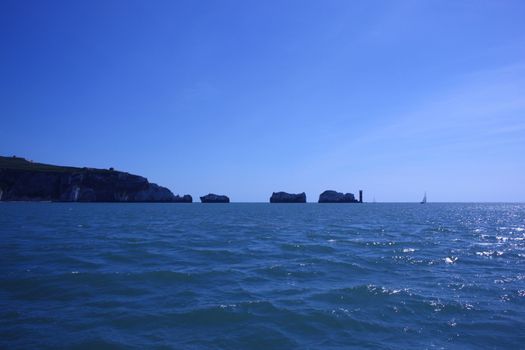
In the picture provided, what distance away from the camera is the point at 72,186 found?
5861 inches

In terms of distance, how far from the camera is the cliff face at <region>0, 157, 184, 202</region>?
139375mm

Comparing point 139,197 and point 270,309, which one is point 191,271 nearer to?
point 270,309

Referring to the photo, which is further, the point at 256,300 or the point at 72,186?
the point at 72,186

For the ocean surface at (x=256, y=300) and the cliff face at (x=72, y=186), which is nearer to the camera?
the ocean surface at (x=256, y=300)

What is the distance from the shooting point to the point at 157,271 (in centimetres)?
1468

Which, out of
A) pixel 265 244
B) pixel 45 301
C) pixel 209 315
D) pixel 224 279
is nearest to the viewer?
pixel 209 315

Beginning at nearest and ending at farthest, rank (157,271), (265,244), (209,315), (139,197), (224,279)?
1. (209,315)
2. (224,279)
3. (157,271)
4. (265,244)
5. (139,197)

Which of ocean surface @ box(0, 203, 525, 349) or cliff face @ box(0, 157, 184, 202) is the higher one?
cliff face @ box(0, 157, 184, 202)

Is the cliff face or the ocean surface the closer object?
the ocean surface

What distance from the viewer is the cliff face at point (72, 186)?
457 ft

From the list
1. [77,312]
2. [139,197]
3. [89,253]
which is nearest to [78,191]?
[139,197]

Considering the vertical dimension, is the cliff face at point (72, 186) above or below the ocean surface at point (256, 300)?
above

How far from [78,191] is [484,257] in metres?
160

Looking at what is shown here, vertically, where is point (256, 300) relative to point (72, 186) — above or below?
below
